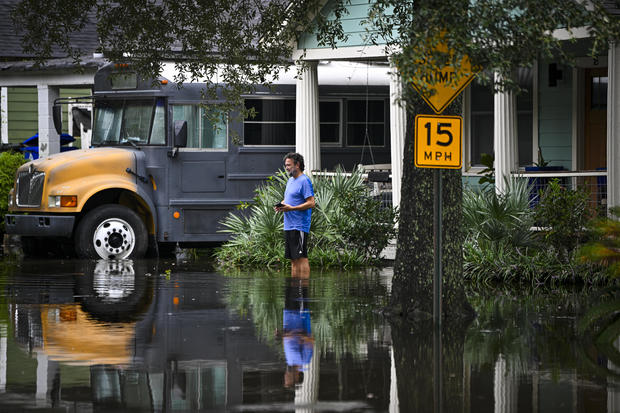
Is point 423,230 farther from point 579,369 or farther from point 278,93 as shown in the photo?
point 278,93

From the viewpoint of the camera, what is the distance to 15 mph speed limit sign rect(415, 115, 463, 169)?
10.2 meters

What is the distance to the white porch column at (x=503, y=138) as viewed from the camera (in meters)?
16.7

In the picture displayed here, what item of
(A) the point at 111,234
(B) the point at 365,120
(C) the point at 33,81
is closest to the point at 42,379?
(A) the point at 111,234

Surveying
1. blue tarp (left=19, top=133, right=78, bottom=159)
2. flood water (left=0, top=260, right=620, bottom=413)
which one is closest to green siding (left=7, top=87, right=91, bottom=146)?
blue tarp (left=19, top=133, right=78, bottom=159)

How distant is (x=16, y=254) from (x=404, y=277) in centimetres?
1128

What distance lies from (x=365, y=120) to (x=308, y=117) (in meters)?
2.35

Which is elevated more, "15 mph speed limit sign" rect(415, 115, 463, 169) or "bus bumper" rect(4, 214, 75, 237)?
"15 mph speed limit sign" rect(415, 115, 463, 169)

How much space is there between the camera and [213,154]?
19.4 metres

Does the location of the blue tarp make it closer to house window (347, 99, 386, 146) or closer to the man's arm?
house window (347, 99, 386, 146)

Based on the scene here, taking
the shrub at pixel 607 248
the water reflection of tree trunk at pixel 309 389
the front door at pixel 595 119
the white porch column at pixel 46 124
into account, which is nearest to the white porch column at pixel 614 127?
the front door at pixel 595 119

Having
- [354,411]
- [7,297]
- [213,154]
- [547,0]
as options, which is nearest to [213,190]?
[213,154]

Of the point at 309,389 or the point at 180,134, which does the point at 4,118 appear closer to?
the point at 180,134

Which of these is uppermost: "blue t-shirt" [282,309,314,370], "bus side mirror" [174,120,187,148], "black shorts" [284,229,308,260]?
"bus side mirror" [174,120,187,148]

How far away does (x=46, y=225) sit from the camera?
18.7m
